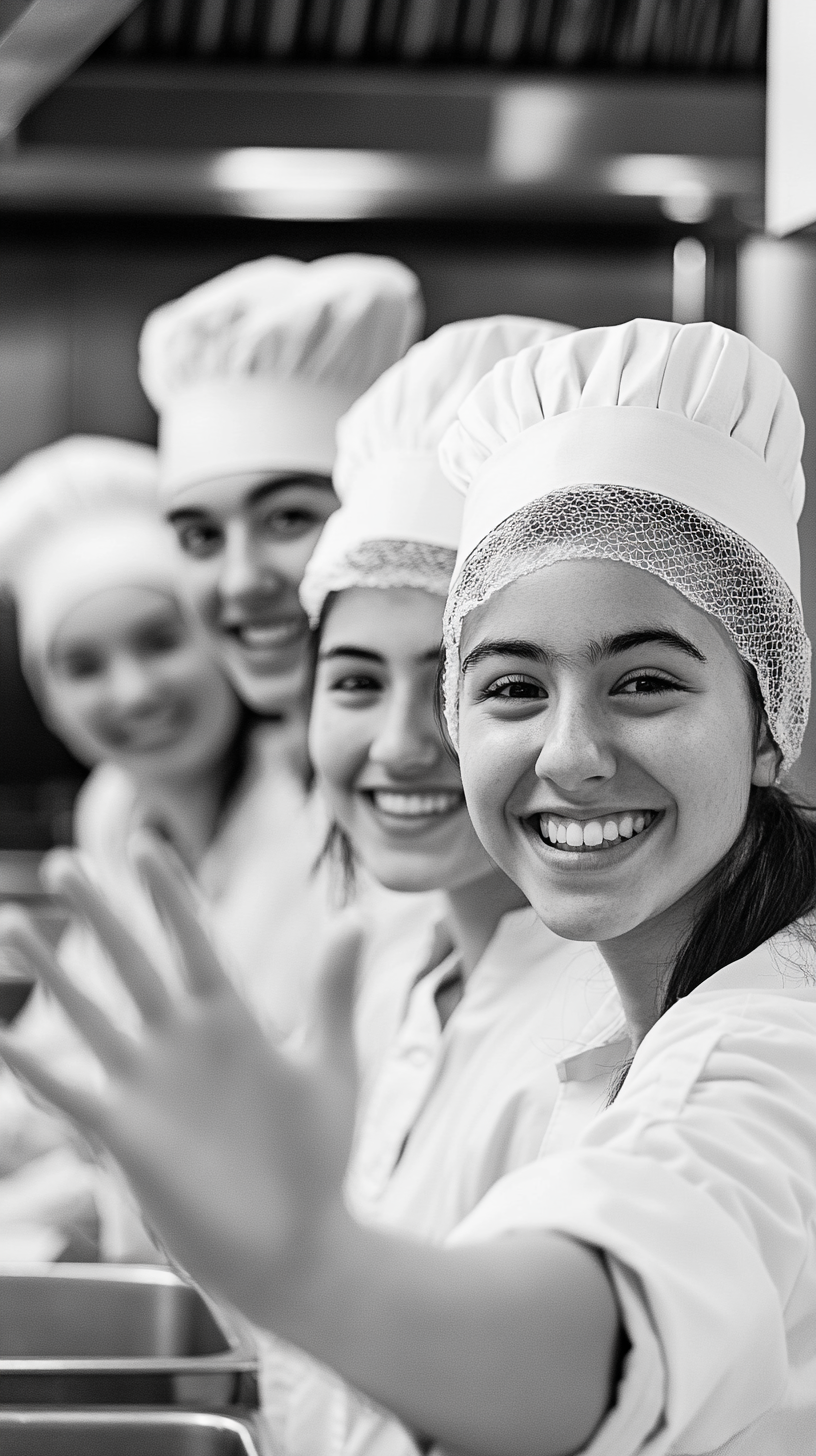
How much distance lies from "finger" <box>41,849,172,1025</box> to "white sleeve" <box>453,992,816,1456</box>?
139mm


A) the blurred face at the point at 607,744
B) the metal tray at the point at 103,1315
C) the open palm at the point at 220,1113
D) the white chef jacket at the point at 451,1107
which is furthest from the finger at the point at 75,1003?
the metal tray at the point at 103,1315

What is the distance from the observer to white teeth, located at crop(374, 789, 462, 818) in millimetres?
1091

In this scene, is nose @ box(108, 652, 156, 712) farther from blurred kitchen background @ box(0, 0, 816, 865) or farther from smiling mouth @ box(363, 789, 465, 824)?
smiling mouth @ box(363, 789, 465, 824)

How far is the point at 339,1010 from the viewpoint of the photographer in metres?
0.44

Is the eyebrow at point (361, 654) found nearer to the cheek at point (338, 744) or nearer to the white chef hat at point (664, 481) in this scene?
the cheek at point (338, 744)

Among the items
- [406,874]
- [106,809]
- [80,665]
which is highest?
[406,874]

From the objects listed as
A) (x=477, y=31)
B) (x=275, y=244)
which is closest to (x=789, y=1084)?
(x=477, y=31)

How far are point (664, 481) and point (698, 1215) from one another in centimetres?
28

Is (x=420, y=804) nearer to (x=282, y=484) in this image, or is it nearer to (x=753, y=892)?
(x=753, y=892)

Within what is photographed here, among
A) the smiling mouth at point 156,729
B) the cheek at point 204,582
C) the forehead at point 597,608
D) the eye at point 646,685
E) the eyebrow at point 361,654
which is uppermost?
the forehead at point 597,608

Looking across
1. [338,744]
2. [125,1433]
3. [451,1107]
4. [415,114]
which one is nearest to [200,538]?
[415,114]

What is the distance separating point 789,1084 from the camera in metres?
0.59

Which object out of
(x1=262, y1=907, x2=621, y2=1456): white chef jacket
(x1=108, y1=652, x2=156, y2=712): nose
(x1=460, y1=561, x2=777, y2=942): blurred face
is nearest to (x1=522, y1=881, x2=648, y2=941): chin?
(x1=460, y1=561, x2=777, y2=942): blurred face

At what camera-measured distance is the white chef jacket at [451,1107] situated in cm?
95
